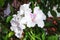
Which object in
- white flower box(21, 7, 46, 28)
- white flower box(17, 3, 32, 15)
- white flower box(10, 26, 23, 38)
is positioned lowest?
white flower box(10, 26, 23, 38)

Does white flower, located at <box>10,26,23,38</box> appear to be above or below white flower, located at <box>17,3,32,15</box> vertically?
below

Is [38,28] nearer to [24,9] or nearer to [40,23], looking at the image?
[40,23]

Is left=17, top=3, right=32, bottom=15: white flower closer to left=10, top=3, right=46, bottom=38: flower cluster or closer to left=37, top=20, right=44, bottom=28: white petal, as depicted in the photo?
left=10, top=3, right=46, bottom=38: flower cluster

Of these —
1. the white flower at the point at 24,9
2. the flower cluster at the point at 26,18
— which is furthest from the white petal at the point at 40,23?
the white flower at the point at 24,9

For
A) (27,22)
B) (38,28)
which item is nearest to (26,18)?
(27,22)

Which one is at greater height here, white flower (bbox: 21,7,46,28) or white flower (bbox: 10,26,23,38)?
white flower (bbox: 21,7,46,28)

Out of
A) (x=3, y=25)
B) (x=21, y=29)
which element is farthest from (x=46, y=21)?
(x=3, y=25)

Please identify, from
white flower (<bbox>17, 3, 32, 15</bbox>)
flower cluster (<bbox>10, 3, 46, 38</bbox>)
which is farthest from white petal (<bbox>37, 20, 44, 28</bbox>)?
white flower (<bbox>17, 3, 32, 15</bbox>)

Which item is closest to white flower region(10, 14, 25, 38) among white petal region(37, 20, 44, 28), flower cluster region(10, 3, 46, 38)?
flower cluster region(10, 3, 46, 38)

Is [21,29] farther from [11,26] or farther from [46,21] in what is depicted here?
[46,21]
